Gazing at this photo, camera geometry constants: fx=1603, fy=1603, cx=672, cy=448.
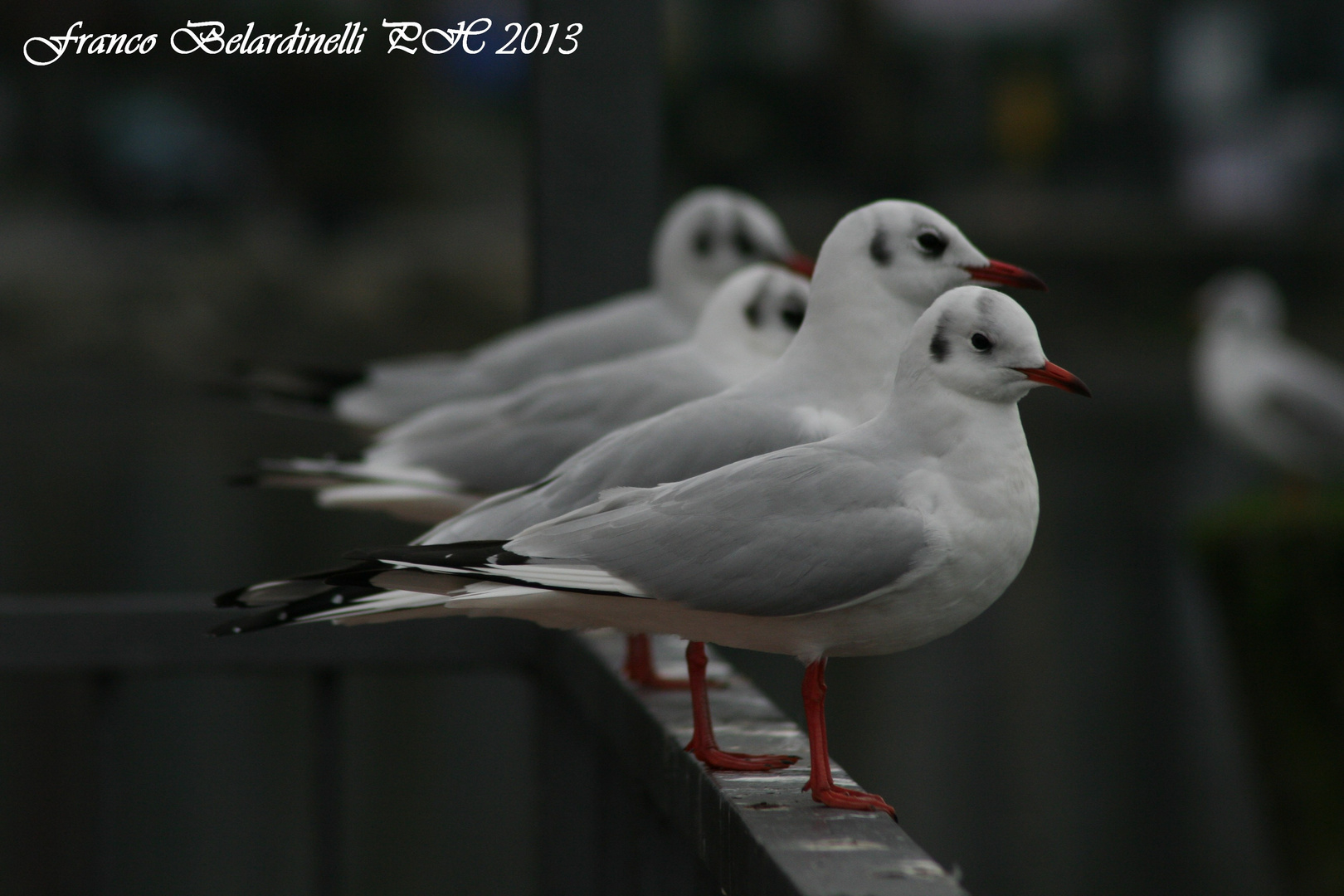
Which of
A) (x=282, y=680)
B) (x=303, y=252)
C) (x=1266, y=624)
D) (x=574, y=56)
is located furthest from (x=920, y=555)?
(x=303, y=252)

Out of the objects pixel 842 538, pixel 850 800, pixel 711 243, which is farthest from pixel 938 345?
pixel 711 243

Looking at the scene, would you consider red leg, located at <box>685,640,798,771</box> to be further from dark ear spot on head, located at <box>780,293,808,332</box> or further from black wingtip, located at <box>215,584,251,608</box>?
dark ear spot on head, located at <box>780,293,808,332</box>

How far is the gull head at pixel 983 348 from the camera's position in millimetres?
1437

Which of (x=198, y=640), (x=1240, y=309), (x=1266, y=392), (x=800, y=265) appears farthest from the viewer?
(x=1240, y=309)

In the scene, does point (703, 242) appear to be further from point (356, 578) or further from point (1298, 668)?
point (1298, 668)

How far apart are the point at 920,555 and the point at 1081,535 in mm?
8702

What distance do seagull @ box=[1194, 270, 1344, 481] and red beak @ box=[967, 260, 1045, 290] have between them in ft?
16.7

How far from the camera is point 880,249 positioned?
5.79 feet

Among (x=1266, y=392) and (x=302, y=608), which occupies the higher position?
(x=1266, y=392)

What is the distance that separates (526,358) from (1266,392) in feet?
17.4

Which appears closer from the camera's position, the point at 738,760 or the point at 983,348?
the point at 983,348

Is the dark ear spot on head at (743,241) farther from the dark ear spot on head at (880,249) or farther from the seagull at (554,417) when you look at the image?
A: the dark ear spot on head at (880,249)

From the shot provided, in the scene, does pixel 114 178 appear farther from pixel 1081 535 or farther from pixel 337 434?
pixel 1081 535

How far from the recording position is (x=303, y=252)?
46.0 feet
